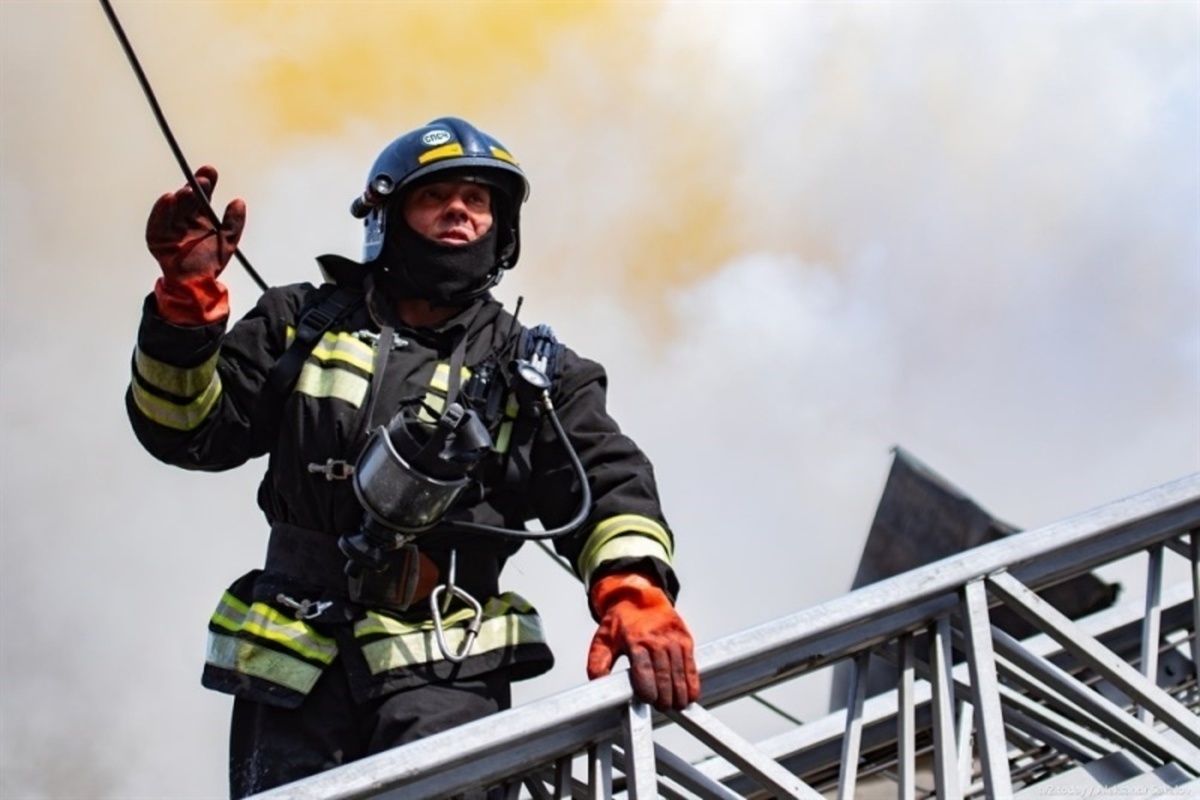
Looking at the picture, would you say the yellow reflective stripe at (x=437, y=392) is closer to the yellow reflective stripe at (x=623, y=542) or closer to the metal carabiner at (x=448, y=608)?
the metal carabiner at (x=448, y=608)

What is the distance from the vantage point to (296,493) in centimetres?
436

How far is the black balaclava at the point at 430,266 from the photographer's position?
464 centimetres

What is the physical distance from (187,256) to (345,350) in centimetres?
48

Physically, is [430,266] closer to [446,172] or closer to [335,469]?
[446,172]

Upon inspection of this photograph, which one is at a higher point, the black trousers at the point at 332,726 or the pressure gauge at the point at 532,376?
the pressure gauge at the point at 532,376

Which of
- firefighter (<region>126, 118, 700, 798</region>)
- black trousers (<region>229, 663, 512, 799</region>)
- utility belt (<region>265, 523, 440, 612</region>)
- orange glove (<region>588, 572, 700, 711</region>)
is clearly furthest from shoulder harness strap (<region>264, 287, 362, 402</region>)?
orange glove (<region>588, 572, 700, 711</region>)

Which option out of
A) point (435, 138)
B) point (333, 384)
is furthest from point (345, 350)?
point (435, 138)

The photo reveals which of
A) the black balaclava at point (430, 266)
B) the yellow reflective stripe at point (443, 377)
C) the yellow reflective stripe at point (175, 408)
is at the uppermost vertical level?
the black balaclava at point (430, 266)

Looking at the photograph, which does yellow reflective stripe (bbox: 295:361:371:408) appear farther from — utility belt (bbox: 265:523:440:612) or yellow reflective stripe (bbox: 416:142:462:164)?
yellow reflective stripe (bbox: 416:142:462:164)

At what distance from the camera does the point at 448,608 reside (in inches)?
170

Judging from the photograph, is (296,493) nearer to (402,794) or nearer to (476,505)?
(476,505)

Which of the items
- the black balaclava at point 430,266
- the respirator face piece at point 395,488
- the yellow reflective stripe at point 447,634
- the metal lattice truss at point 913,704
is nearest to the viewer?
the metal lattice truss at point 913,704

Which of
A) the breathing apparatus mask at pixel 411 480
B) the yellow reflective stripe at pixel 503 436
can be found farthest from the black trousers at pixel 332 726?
the yellow reflective stripe at pixel 503 436

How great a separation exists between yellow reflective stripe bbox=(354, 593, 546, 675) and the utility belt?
6 cm
